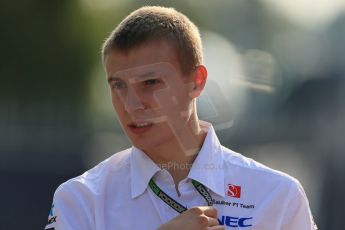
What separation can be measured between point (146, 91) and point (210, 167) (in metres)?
0.37

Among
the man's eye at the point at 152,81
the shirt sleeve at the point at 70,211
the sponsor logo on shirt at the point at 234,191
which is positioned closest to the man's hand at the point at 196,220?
the sponsor logo on shirt at the point at 234,191

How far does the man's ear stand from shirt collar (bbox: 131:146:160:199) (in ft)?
0.97

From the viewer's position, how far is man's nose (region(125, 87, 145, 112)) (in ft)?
9.34

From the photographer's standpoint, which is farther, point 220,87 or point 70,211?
point 220,87

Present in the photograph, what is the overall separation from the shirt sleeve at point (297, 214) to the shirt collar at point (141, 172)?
50 centimetres

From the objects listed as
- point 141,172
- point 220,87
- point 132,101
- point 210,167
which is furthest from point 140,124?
point 220,87

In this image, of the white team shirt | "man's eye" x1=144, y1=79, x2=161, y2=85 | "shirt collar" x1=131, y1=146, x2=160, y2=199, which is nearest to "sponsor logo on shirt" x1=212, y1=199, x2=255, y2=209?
the white team shirt

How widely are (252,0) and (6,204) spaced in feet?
18.9

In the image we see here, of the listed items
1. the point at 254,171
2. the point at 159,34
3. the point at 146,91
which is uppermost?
the point at 159,34

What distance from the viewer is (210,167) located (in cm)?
297

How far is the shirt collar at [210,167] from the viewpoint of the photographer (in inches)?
115

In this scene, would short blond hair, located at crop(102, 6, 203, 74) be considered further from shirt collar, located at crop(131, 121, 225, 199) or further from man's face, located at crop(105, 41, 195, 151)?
shirt collar, located at crop(131, 121, 225, 199)

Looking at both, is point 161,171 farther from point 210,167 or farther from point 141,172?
point 210,167

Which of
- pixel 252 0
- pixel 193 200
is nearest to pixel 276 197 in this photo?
pixel 193 200
